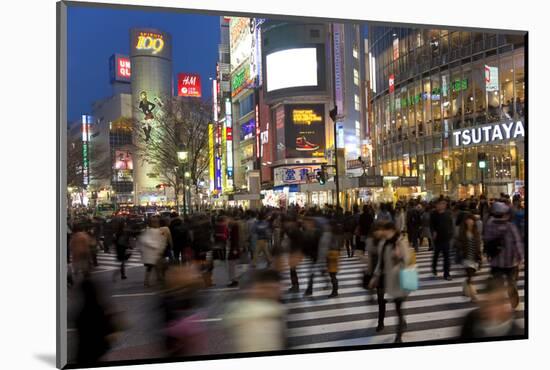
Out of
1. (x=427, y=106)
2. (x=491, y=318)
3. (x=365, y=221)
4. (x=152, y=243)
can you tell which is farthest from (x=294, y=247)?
(x=427, y=106)

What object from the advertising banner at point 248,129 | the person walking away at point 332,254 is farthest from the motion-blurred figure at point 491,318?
the advertising banner at point 248,129

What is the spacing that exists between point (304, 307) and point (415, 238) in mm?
8264

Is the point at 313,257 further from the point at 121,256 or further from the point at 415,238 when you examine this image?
the point at 415,238

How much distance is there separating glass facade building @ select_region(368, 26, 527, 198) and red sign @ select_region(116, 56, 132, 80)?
405 feet

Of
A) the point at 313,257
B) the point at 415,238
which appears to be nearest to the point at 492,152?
the point at 415,238

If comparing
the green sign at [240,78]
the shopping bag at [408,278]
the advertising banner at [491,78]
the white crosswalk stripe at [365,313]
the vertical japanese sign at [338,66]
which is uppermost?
the green sign at [240,78]

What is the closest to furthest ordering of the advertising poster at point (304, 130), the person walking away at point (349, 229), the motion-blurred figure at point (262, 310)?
the motion-blurred figure at point (262, 310) → the person walking away at point (349, 229) → the advertising poster at point (304, 130)

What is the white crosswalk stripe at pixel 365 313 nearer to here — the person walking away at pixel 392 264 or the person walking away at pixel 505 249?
Answer: the person walking away at pixel 505 249

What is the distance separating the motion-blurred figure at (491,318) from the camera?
613cm

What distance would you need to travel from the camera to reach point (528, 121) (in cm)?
764

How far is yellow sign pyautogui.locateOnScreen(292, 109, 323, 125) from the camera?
196ft

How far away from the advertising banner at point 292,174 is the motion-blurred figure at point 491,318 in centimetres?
4951

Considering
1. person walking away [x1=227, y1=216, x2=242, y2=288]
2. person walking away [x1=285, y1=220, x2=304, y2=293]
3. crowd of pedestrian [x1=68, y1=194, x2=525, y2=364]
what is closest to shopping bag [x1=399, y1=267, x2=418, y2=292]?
crowd of pedestrian [x1=68, y1=194, x2=525, y2=364]

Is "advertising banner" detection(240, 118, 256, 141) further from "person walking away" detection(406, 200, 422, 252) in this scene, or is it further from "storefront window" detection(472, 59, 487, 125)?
"person walking away" detection(406, 200, 422, 252)
